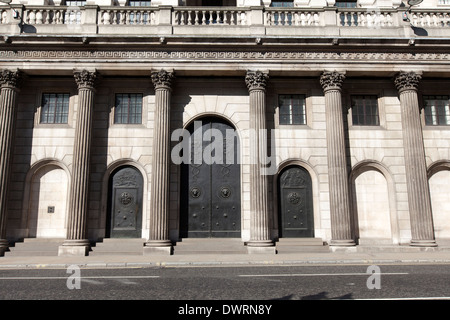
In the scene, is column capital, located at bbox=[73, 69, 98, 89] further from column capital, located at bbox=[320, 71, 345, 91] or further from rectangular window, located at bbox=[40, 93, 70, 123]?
column capital, located at bbox=[320, 71, 345, 91]

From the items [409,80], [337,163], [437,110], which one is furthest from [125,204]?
[437,110]

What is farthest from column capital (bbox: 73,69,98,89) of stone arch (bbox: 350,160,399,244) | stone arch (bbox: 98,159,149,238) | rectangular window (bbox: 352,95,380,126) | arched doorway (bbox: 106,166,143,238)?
stone arch (bbox: 350,160,399,244)

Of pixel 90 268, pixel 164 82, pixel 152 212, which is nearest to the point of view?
pixel 90 268

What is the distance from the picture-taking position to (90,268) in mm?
12055

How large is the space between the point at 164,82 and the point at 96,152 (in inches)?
203

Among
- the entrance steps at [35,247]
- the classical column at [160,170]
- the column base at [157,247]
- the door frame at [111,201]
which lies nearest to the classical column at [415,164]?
the column base at [157,247]

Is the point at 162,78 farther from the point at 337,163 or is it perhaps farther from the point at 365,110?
the point at 365,110

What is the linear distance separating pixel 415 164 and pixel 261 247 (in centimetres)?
894

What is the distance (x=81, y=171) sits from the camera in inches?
656

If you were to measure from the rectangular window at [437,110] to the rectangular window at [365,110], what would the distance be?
2.85m

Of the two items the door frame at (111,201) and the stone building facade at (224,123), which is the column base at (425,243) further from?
the door frame at (111,201)

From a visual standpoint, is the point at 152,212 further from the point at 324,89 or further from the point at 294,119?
the point at 324,89

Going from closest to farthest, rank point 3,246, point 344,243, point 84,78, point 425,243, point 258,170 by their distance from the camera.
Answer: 1. point 3,246
2. point 344,243
3. point 425,243
4. point 258,170
5. point 84,78

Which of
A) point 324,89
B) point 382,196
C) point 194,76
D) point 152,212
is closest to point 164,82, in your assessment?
point 194,76
